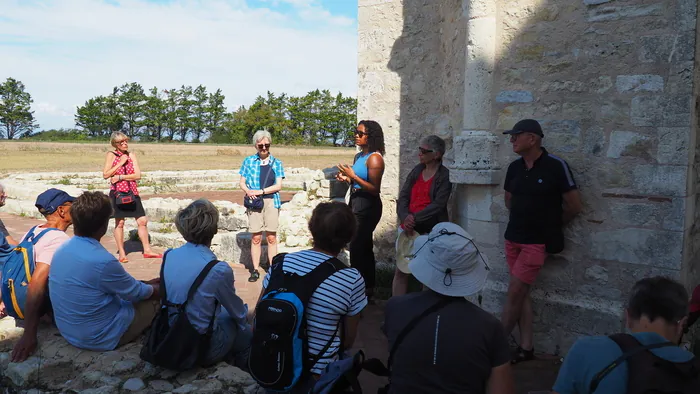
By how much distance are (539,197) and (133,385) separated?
2.83 metres

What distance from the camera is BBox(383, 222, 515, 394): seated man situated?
212cm

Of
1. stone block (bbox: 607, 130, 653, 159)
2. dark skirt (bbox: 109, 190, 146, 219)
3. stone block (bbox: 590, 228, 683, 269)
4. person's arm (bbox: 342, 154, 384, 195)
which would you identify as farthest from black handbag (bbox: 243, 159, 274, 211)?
stone block (bbox: 607, 130, 653, 159)

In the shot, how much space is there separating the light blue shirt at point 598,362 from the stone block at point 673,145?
2.28m

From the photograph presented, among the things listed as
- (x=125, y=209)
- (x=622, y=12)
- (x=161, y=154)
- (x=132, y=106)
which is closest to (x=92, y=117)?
(x=132, y=106)

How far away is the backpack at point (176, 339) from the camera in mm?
3193

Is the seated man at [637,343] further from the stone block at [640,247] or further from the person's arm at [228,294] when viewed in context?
the stone block at [640,247]

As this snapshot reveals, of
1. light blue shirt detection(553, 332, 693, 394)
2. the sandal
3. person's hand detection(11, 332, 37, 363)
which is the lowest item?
the sandal

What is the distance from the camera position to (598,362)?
1911mm

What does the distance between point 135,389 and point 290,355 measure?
1.26m

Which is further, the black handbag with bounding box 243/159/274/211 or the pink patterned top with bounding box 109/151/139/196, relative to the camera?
the pink patterned top with bounding box 109/151/139/196

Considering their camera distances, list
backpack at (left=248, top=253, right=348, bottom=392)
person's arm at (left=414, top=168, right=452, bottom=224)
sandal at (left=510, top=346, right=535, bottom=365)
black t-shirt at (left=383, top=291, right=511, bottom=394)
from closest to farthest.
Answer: black t-shirt at (left=383, top=291, right=511, bottom=394), backpack at (left=248, top=253, right=348, bottom=392), sandal at (left=510, top=346, right=535, bottom=365), person's arm at (left=414, top=168, right=452, bottom=224)

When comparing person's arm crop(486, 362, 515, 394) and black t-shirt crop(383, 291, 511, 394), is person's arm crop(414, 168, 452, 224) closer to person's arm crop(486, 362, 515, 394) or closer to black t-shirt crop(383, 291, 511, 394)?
black t-shirt crop(383, 291, 511, 394)

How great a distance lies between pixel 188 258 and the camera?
326 cm

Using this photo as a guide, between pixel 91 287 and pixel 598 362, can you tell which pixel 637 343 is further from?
pixel 91 287
